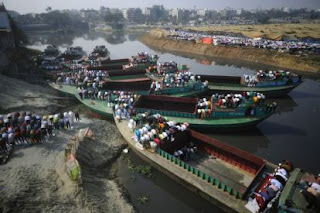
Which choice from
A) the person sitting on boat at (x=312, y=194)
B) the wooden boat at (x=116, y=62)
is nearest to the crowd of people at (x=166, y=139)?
the person sitting on boat at (x=312, y=194)

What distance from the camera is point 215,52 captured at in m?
57.2

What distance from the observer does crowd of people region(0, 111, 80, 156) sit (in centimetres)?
1534

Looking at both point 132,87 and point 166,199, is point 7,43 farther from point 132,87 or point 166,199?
point 166,199

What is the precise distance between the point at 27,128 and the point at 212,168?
41.4ft

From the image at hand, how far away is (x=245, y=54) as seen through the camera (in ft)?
172

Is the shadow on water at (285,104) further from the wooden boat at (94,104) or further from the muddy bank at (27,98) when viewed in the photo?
the muddy bank at (27,98)

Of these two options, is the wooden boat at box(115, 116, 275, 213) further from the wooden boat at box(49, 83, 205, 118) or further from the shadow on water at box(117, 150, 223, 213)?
the wooden boat at box(49, 83, 205, 118)

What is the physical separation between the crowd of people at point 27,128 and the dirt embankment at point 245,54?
4178cm

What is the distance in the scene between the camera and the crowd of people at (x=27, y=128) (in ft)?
50.3

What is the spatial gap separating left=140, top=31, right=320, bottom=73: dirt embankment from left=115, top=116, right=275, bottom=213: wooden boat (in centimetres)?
3595

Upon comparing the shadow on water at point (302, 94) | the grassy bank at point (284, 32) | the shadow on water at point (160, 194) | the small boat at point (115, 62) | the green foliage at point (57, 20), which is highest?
the green foliage at point (57, 20)

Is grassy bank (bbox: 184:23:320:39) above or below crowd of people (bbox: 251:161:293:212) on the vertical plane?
above

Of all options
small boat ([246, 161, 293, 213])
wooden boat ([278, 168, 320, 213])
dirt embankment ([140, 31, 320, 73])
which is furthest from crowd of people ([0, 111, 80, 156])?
A: dirt embankment ([140, 31, 320, 73])

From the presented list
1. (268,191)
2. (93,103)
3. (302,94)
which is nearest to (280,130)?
(268,191)
